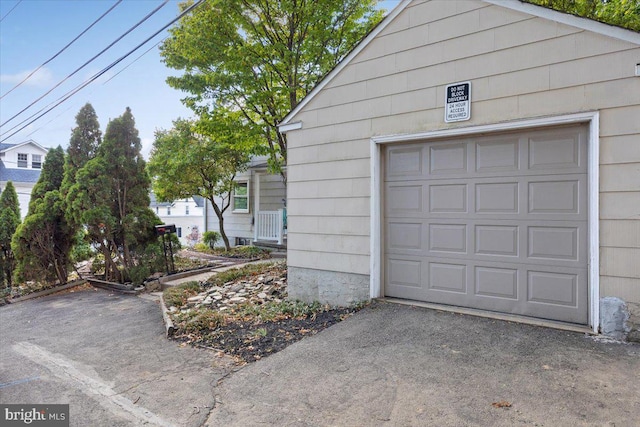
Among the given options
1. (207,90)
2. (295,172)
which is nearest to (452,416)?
(295,172)

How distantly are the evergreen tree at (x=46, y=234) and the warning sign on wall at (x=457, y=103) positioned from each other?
8.61 m

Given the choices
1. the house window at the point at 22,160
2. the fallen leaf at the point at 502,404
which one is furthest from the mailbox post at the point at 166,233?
the house window at the point at 22,160

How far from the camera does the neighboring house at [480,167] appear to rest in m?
3.70

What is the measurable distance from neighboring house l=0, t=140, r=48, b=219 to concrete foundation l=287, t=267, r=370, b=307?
23.6m

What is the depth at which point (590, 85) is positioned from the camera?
3781 mm

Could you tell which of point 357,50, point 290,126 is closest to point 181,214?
point 290,126

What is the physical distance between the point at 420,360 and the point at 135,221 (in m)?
7.61

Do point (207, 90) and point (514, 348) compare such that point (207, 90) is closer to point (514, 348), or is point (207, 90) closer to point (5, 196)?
point (5, 196)

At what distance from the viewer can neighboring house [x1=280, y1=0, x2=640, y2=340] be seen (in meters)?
3.70

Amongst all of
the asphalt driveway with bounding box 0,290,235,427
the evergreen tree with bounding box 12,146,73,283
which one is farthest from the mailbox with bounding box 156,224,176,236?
the asphalt driveway with bounding box 0,290,235,427

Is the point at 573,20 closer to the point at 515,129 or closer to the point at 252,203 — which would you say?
the point at 515,129

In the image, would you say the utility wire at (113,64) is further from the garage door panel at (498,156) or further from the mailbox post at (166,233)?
the garage door panel at (498,156)

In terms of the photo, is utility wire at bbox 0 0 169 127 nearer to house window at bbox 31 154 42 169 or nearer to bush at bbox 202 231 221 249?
bush at bbox 202 231 221 249

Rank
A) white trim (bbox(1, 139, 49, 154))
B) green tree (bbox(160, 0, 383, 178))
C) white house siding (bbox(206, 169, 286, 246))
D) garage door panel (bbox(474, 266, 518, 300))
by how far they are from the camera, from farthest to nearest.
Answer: white trim (bbox(1, 139, 49, 154)) < white house siding (bbox(206, 169, 286, 246)) < green tree (bbox(160, 0, 383, 178)) < garage door panel (bbox(474, 266, 518, 300))
